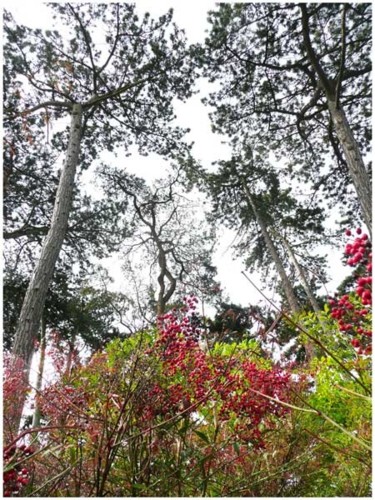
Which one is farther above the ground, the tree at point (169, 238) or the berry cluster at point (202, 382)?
the tree at point (169, 238)

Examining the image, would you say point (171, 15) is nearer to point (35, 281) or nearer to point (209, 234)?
point (35, 281)

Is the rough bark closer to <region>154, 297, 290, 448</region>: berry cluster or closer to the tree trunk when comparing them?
<region>154, 297, 290, 448</region>: berry cluster

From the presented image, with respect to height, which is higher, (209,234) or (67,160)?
(209,234)

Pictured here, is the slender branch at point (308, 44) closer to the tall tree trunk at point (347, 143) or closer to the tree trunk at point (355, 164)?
the tall tree trunk at point (347, 143)

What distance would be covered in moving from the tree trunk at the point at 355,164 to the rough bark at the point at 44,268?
3.77 m

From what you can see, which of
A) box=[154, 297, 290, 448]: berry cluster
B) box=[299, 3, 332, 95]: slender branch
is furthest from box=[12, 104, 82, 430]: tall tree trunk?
box=[299, 3, 332, 95]: slender branch

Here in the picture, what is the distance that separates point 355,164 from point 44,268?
4.10 m

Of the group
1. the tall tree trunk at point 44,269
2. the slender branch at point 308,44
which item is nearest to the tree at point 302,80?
the slender branch at point 308,44

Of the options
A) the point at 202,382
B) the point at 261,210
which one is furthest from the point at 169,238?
the point at 202,382

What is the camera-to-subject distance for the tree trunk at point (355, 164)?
13.0ft

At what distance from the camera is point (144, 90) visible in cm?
617

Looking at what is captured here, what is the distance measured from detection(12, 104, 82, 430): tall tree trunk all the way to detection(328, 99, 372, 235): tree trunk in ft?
12.4

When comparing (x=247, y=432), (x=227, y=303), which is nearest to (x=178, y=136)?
(x=227, y=303)

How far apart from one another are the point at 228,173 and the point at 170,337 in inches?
322
